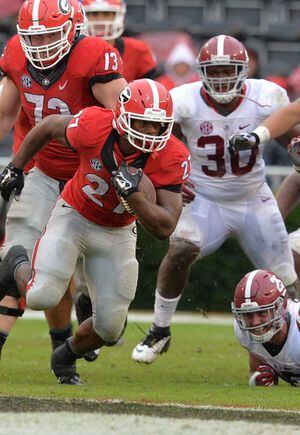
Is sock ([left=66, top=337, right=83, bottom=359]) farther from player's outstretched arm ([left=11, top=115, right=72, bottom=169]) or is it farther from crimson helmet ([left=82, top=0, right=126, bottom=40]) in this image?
crimson helmet ([left=82, top=0, right=126, bottom=40])

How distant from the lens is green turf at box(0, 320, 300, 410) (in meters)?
5.33

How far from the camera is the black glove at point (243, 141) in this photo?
6.30 metres

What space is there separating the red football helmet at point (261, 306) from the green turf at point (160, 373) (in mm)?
298

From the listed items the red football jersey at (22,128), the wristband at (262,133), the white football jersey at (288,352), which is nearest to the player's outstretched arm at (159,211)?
the white football jersey at (288,352)

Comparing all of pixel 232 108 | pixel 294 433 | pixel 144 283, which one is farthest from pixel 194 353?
pixel 294 433

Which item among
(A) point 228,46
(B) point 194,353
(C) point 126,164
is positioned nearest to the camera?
(C) point 126,164

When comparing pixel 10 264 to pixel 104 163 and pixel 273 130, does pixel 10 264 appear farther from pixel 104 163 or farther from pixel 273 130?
pixel 273 130

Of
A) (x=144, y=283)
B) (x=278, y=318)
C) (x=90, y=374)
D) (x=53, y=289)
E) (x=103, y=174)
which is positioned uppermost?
(x=103, y=174)

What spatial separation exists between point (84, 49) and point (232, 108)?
1154mm

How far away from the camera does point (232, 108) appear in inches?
265

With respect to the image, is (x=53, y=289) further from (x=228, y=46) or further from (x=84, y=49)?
(x=228, y=46)

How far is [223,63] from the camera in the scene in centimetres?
655

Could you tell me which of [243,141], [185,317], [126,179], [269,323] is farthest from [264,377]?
[185,317]

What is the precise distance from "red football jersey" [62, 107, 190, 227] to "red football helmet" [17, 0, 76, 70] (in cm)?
55
